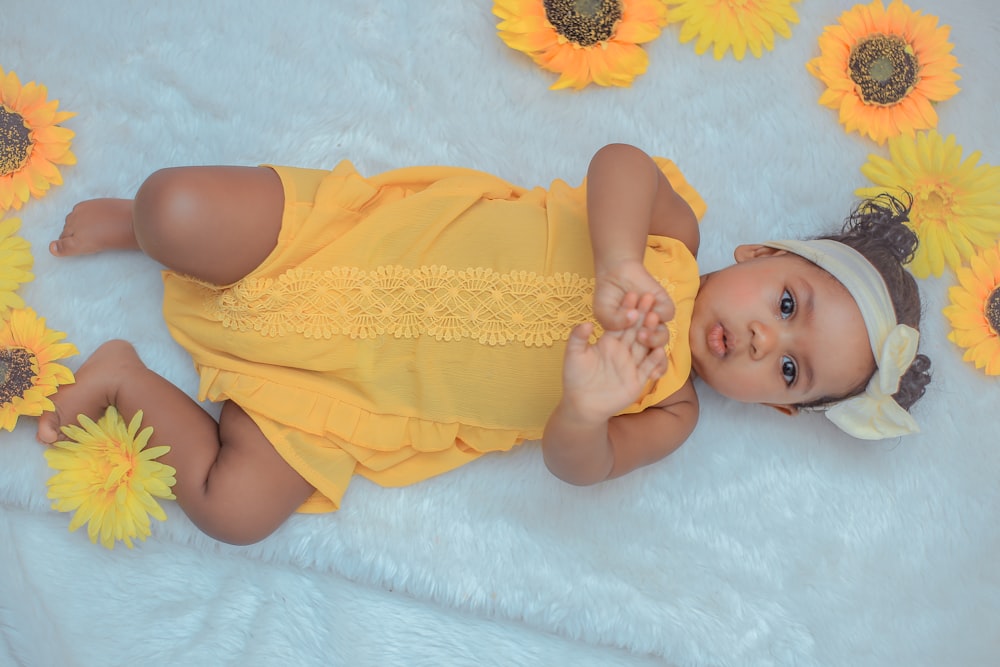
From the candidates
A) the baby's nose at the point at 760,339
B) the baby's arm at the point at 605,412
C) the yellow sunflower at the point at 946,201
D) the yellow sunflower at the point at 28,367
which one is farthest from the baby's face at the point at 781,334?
the yellow sunflower at the point at 28,367

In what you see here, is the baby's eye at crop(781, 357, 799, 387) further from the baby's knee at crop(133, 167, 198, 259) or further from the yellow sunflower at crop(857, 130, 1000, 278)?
the baby's knee at crop(133, 167, 198, 259)

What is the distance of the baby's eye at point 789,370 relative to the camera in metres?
1.24

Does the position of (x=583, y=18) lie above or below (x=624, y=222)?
above

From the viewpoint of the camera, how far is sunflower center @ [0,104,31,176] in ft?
4.36

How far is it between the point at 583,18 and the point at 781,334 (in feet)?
2.00

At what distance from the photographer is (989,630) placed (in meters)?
1.39

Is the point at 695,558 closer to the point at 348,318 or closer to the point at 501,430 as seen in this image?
the point at 501,430

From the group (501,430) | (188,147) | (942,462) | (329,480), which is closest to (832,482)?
(942,462)

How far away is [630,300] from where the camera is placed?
104cm

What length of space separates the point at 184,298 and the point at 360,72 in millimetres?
493

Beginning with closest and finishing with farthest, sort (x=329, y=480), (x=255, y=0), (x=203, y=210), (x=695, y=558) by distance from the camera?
(x=203, y=210), (x=329, y=480), (x=695, y=558), (x=255, y=0)

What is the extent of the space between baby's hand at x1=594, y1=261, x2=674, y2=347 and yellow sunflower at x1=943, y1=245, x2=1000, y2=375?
0.62 m

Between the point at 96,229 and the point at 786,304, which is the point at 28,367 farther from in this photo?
the point at 786,304

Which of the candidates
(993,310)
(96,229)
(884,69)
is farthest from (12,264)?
(993,310)
